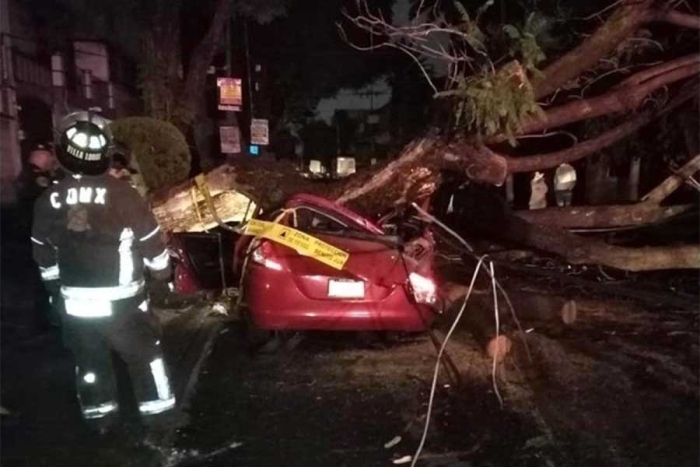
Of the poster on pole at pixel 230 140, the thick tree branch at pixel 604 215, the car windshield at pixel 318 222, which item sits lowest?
the thick tree branch at pixel 604 215

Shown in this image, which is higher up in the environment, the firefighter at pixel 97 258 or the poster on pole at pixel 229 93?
the poster on pole at pixel 229 93

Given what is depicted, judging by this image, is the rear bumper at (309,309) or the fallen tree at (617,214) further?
the fallen tree at (617,214)

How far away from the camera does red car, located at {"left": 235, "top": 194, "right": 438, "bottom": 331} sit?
22.9ft

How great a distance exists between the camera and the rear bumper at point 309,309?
6.99 metres

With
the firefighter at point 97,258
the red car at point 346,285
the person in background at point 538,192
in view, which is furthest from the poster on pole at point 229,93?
the firefighter at point 97,258

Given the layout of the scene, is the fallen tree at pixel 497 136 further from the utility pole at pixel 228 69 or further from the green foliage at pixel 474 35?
the utility pole at pixel 228 69

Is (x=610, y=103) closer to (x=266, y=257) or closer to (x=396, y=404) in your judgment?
(x=266, y=257)

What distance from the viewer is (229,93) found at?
22.3m

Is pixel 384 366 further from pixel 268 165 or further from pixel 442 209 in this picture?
pixel 442 209

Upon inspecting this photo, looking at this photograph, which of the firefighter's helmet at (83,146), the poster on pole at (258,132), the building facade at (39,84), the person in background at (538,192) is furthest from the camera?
the poster on pole at (258,132)

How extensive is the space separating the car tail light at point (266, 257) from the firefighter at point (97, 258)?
2.10 m

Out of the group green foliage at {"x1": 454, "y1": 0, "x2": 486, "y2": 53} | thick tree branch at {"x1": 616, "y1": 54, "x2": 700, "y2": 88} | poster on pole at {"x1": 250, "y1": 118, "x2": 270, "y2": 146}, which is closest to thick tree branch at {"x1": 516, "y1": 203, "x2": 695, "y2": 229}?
thick tree branch at {"x1": 616, "y1": 54, "x2": 700, "y2": 88}

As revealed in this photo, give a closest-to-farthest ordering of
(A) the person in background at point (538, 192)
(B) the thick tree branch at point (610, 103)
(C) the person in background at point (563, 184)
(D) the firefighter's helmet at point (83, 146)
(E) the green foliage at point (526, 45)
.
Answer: (D) the firefighter's helmet at point (83, 146)
(E) the green foliage at point (526, 45)
(B) the thick tree branch at point (610, 103)
(C) the person in background at point (563, 184)
(A) the person in background at point (538, 192)

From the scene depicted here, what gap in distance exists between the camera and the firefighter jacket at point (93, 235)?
4660 mm
